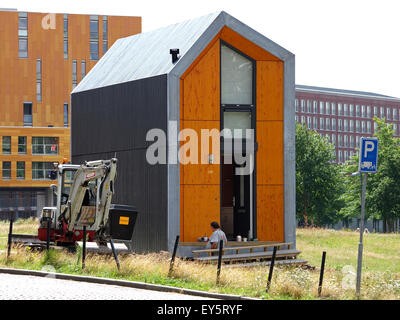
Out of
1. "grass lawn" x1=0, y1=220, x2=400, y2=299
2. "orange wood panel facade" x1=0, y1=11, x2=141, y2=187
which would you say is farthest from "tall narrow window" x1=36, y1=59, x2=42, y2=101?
"grass lawn" x1=0, y1=220, x2=400, y2=299

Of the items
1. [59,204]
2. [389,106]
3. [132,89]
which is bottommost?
[59,204]

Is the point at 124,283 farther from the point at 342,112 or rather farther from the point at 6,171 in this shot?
the point at 342,112

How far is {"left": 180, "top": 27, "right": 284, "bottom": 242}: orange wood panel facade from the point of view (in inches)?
991

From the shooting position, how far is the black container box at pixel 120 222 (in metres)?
22.2

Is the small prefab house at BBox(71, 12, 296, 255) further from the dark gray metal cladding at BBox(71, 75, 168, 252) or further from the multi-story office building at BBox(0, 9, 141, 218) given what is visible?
the multi-story office building at BBox(0, 9, 141, 218)

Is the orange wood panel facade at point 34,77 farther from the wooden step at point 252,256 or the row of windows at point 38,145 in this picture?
the wooden step at point 252,256

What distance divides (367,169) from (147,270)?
5.41 metres

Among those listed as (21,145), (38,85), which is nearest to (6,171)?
(21,145)

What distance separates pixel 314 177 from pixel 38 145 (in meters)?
30.8

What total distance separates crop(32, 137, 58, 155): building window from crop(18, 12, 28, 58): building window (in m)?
9.84

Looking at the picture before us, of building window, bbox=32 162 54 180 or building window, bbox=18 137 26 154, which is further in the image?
building window, bbox=18 137 26 154

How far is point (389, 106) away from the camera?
169m
